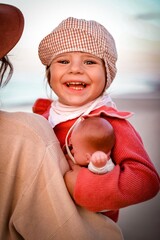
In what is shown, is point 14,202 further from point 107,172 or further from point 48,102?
point 48,102

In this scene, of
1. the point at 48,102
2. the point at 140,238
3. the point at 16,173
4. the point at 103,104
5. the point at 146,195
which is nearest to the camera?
the point at 16,173

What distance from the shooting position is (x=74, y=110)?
4.99ft

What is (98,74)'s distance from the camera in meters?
1.52

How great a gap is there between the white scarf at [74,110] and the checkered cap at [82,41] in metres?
0.14

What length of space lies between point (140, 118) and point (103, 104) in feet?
13.2

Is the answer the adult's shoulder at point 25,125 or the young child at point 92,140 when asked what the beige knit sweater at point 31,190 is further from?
the young child at point 92,140

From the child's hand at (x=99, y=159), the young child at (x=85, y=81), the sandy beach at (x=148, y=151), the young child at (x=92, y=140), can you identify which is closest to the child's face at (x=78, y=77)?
the young child at (x=85, y=81)

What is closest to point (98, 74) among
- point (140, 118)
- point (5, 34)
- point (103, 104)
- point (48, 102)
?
point (103, 104)

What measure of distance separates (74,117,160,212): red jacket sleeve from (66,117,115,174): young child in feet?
0.18

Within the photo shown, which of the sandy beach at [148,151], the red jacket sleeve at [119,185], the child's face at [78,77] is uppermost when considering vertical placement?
the child's face at [78,77]

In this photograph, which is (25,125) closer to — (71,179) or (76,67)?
(71,179)

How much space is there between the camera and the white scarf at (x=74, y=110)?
1.47 metres

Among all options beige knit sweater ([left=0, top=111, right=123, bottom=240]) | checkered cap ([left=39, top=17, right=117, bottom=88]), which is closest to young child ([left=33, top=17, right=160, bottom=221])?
checkered cap ([left=39, top=17, right=117, bottom=88])

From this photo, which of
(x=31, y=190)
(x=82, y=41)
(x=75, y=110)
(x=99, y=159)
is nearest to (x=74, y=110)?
(x=75, y=110)
